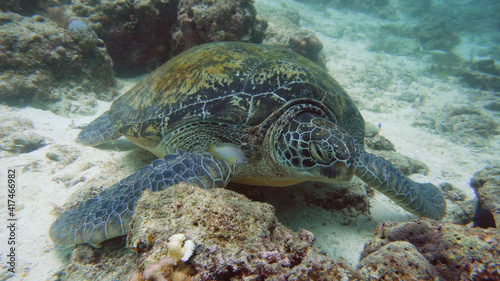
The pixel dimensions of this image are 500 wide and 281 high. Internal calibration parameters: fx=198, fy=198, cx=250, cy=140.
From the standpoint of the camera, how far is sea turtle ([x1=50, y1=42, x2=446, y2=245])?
1861 millimetres

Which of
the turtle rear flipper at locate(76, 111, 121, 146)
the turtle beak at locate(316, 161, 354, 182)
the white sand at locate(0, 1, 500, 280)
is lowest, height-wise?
the white sand at locate(0, 1, 500, 280)

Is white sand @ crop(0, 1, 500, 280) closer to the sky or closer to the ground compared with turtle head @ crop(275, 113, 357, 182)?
closer to the ground

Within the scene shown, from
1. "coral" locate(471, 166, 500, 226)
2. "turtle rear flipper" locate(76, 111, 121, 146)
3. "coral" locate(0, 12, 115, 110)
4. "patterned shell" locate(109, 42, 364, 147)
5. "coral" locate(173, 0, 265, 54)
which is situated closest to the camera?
"coral" locate(471, 166, 500, 226)

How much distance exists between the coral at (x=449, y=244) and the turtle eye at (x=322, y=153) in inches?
30.6

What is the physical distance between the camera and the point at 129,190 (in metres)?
1.85

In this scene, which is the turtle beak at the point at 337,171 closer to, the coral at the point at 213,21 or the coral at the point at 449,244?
the coral at the point at 449,244

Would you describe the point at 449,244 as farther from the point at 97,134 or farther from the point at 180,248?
the point at 97,134

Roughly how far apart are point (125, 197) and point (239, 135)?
51.1 inches

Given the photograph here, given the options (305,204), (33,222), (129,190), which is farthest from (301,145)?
(33,222)

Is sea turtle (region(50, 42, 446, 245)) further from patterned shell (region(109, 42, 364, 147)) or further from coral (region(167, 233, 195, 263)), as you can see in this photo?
coral (region(167, 233, 195, 263))

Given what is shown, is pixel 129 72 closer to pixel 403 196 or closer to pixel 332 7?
pixel 403 196

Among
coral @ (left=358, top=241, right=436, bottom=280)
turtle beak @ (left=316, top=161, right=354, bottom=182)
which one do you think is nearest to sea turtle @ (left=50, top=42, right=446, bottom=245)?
turtle beak @ (left=316, top=161, right=354, bottom=182)

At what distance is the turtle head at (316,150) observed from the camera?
1.92 m

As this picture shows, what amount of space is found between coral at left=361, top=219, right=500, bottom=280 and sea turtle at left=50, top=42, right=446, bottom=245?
61 cm
